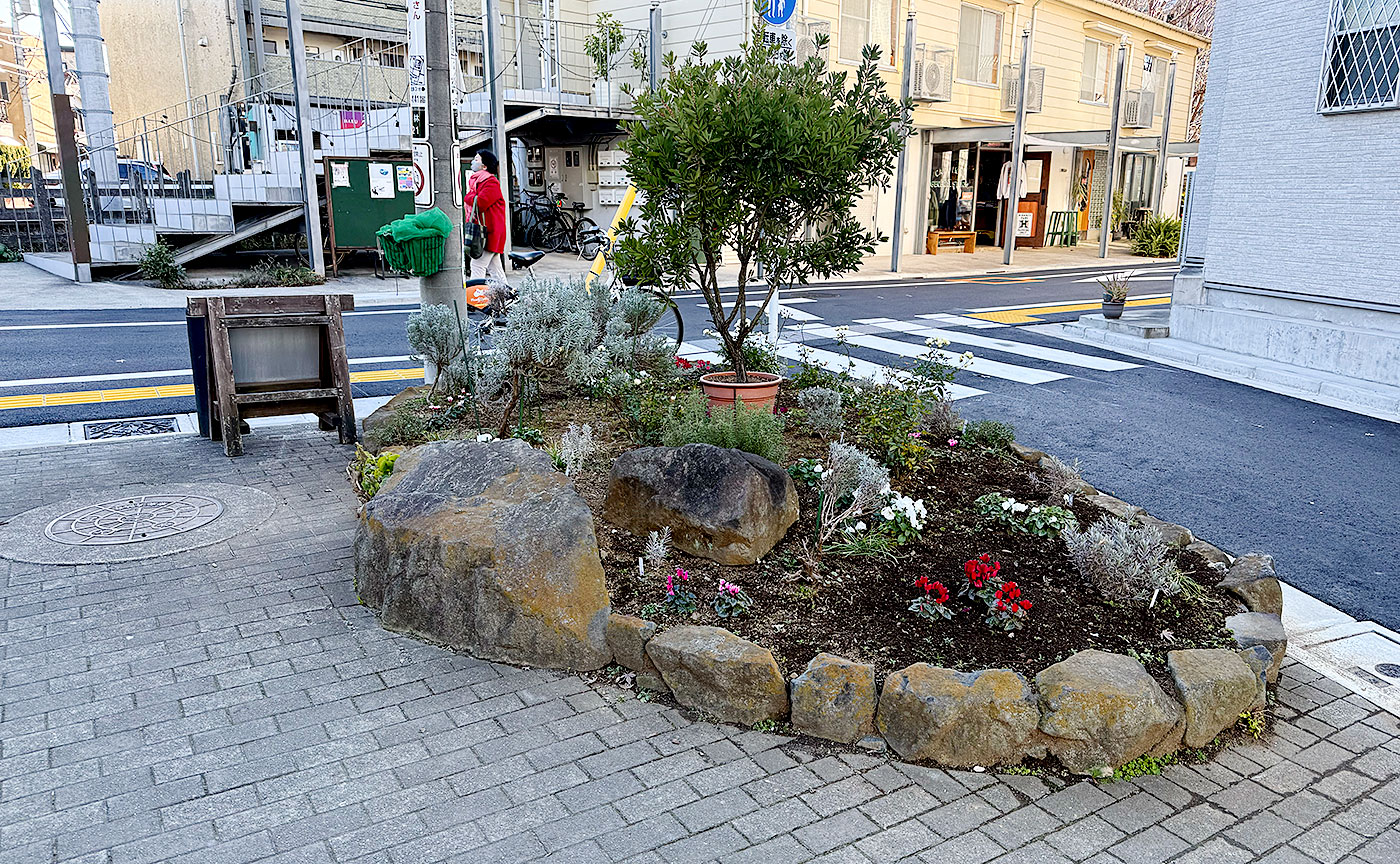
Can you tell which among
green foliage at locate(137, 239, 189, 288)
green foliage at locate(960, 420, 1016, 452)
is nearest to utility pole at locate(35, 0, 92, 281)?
green foliage at locate(137, 239, 189, 288)

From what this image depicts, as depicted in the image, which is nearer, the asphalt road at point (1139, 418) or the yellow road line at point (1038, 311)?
the asphalt road at point (1139, 418)

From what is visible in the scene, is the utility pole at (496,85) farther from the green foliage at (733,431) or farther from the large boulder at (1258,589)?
the large boulder at (1258,589)

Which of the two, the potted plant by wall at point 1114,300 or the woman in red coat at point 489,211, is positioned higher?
the woman in red coat at point 489,211

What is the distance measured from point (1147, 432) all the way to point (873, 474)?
4.18 m

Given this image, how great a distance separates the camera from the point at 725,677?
3562 millimetres

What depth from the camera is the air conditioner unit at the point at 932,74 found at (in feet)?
82.9

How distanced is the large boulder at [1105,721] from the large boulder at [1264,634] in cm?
65

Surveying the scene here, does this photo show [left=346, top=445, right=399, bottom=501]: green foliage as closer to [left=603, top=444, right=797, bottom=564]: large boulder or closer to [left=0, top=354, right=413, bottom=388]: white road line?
[left=603, top=444, right=797, bottom=564]: large boulder

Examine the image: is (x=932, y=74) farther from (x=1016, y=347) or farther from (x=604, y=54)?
(x=1016, y=347)

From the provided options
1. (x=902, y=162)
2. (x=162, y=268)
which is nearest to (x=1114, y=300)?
(x=902, y=162)

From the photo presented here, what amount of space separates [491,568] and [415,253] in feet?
11.7

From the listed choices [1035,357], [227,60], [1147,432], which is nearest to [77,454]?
[1147,432]

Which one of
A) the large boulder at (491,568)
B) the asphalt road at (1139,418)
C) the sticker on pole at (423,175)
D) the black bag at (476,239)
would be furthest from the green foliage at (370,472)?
the black bag at (476,239)

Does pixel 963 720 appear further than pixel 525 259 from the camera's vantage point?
No
